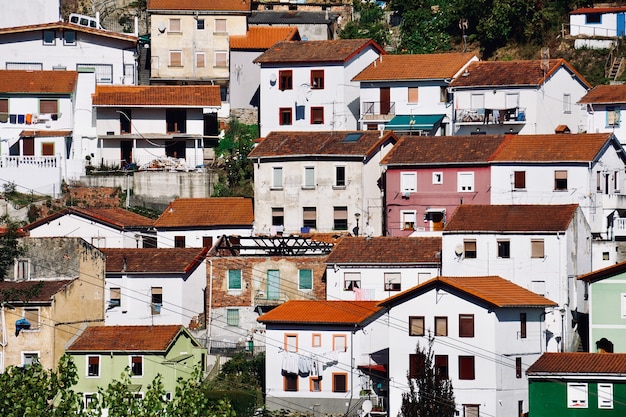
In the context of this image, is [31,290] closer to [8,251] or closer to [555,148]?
[8,251]

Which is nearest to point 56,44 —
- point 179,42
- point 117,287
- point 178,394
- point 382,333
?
point 179,42

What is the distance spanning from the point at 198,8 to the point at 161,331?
32987 millimetres

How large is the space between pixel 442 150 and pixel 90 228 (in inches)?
695

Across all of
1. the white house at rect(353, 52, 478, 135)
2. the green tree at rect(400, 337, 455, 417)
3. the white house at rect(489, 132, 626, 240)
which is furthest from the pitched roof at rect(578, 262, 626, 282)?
the white house at rect(353, 52, 478, 135)

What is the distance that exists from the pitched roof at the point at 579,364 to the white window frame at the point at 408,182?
16714 millimetres

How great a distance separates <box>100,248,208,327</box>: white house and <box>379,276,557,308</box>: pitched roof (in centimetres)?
1245

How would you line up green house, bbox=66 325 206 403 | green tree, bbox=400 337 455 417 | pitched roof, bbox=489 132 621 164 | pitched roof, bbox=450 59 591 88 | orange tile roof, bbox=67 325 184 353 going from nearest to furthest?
green tree, bbox=400 337 455 417 < green house, bbox=66 325 206 403 < orange tile roof, bbox=67 325 184 353 < pitched roof, bbox=489 132 621 164 < pitched roof, bbox=450 59 591 88

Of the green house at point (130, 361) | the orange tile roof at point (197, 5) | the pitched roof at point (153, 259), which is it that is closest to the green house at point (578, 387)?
the green house at point (130, 361)

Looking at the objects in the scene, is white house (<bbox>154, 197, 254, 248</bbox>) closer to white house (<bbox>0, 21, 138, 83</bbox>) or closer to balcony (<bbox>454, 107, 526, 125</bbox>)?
balcony (<bbox>454, 107, 526, 125</bbox>)

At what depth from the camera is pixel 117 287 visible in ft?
283

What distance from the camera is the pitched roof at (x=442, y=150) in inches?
3531

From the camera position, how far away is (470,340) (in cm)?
7550

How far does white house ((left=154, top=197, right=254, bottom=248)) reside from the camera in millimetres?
92188

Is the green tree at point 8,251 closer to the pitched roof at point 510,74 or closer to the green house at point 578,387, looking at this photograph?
the green house at point 578,387
